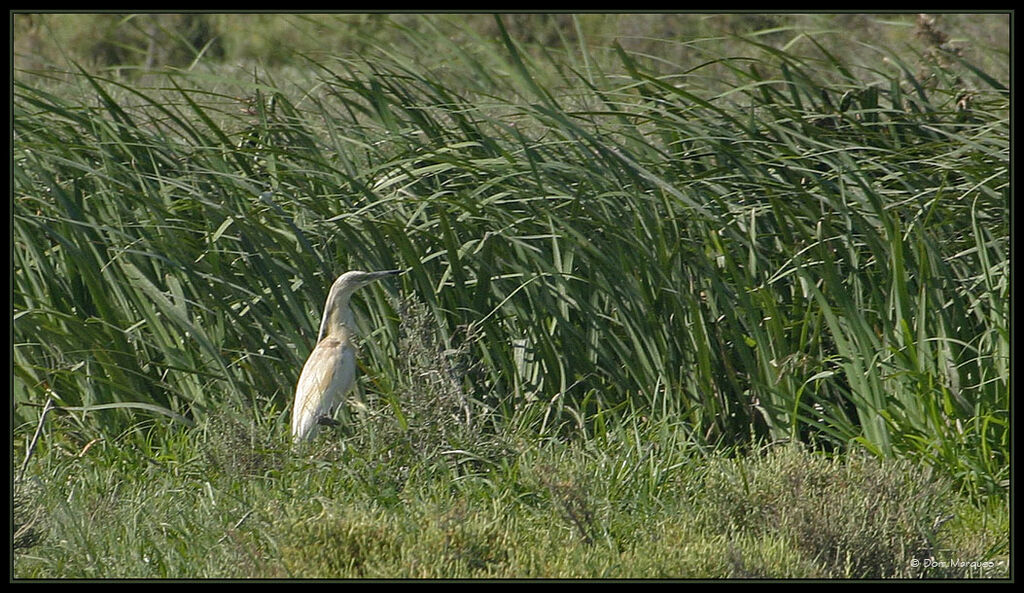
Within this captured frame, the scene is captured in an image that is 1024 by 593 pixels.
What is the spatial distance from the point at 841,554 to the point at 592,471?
78 centimetres

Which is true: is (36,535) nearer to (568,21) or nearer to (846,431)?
(846,431)

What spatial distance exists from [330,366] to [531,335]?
2.57 feet

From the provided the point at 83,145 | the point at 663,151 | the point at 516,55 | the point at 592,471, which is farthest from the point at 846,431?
the point at 83,145

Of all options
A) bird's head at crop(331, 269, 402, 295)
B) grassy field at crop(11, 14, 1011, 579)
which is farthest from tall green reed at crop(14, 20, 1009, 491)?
bird's head at crop(331, 269, 402, 295)

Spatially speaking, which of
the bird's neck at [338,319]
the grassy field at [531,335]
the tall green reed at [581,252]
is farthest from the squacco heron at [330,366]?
the tall green reed at [581,252]

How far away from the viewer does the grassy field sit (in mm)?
3299

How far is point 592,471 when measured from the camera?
3604 millimetres

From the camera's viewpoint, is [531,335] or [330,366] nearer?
[330,366]

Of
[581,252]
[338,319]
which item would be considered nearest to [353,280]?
[338,319]

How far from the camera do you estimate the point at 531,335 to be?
4246mm

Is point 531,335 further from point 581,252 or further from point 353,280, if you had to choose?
point 353,280

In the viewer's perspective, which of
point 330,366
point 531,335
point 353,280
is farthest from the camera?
point 531,335

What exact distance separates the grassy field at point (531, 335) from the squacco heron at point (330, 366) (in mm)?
111

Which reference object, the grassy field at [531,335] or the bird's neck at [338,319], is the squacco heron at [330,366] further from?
the grassy field at [531,335]
